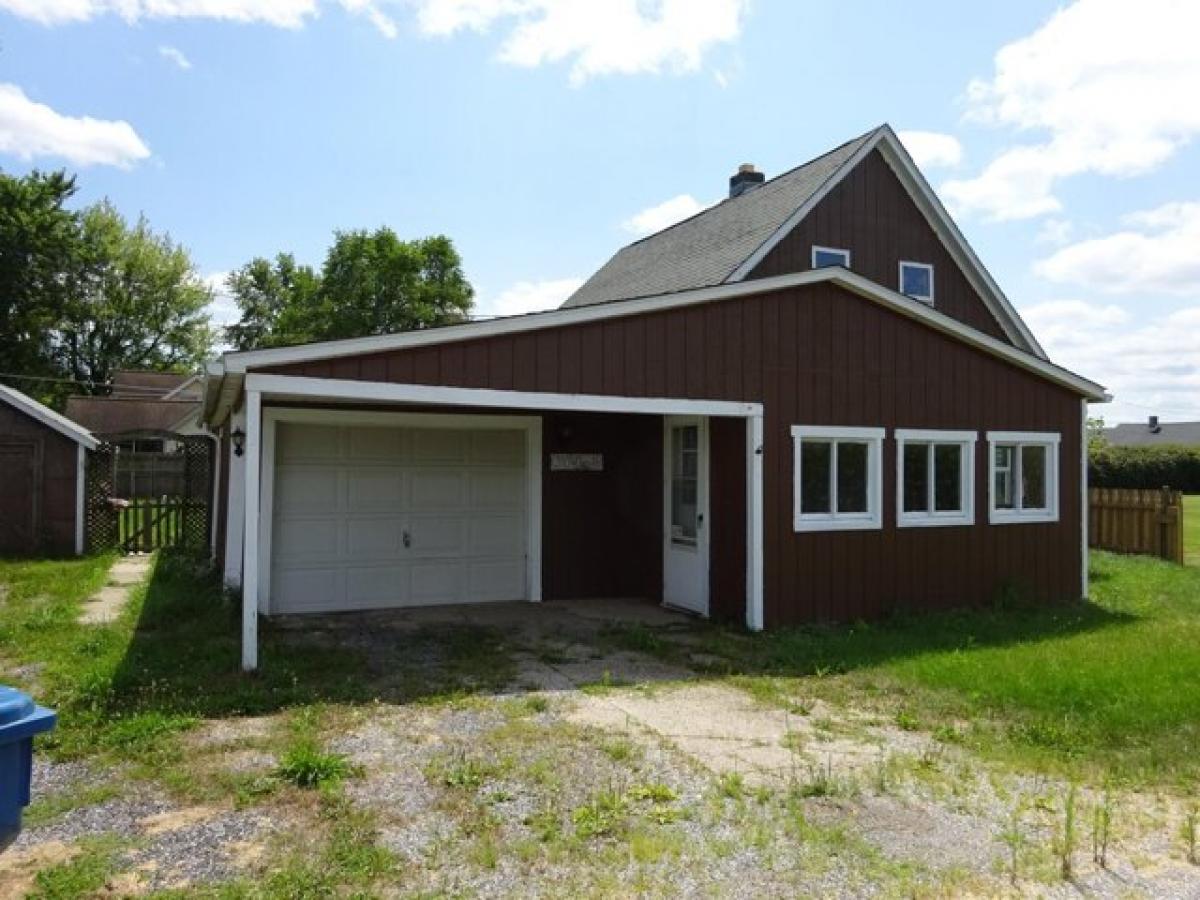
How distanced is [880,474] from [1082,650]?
2.57 meters

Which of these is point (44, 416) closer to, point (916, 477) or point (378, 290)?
point (916, 477)

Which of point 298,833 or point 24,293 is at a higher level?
point 24,293

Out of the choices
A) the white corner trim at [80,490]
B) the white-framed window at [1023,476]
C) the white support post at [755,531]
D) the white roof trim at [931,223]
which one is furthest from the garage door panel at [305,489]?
the white-framed window at [1023,476]

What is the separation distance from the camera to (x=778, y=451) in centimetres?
909

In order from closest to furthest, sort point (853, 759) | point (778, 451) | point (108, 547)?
point (853, 759)
point (778, 451)
point (108, 547)

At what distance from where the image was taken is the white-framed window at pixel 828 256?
13406 mm

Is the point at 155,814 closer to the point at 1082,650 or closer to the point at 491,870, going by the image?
the point at 491,870

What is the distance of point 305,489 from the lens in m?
9.71

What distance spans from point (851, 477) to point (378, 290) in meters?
34.1

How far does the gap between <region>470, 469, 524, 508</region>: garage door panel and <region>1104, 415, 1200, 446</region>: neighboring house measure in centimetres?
6740

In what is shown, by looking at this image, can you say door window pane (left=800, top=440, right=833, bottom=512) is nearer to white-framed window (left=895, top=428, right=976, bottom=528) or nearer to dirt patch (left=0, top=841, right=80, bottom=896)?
white-framed window (left=895, top=428, right=976, bottom=528)

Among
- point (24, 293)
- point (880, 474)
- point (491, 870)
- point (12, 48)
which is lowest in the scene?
point (491, 870)

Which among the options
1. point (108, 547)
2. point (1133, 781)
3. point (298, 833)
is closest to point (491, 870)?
point (298, 833)

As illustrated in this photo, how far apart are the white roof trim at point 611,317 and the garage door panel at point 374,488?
1.51 m
